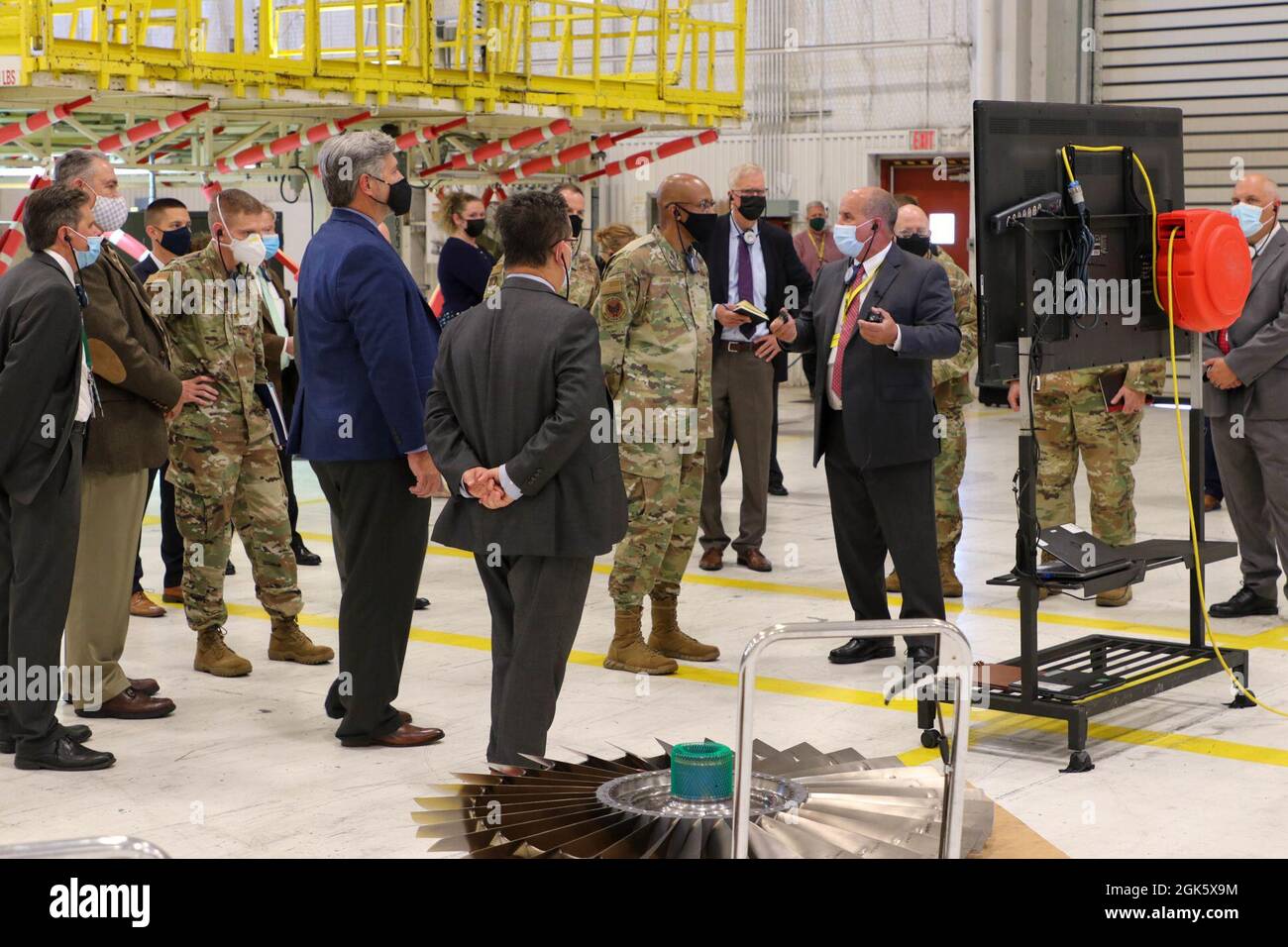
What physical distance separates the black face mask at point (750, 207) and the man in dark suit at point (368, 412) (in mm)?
3502

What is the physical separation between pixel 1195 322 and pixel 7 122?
9.57 meters

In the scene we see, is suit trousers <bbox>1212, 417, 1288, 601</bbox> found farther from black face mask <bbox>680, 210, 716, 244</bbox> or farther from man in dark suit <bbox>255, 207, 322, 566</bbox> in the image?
man in dark suit <bbox>255, 207, 322, 566</bbox>

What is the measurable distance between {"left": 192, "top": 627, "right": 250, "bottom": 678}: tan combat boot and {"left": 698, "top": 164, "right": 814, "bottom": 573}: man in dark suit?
9.56ft

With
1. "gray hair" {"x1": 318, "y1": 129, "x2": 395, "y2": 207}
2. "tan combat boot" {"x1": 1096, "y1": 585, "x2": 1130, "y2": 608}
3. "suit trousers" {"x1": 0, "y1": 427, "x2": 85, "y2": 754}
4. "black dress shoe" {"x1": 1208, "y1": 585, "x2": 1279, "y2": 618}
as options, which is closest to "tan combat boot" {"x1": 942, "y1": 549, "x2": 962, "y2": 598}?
"tan combat boot" {"x1": 1096, "y1": 585, "x2": 1130, "y2": 608}

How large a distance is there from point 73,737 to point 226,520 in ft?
4.51

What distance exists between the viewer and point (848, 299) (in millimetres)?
6309

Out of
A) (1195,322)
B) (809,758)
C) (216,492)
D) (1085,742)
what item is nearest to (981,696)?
(1085,742)

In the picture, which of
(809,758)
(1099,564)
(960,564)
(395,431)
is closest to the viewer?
(809,758)

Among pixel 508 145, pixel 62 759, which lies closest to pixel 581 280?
pixel 62 759

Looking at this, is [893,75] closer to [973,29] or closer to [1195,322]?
[973,29]

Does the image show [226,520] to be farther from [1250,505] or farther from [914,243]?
[1250,505]

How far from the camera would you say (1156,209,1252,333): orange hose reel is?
5594 millimetres

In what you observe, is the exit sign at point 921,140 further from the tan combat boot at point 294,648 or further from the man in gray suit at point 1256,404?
the tan combat boot at point 294,648

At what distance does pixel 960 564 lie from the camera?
8688 millimetres
